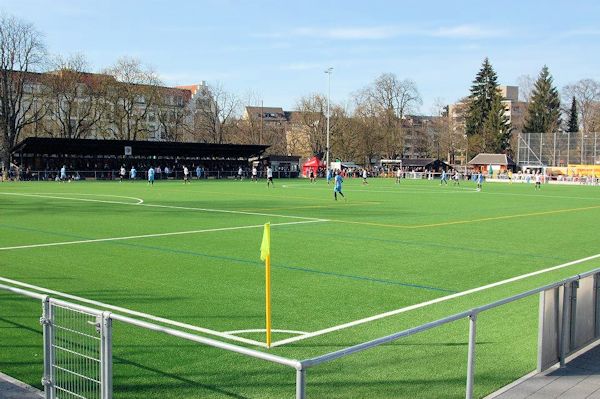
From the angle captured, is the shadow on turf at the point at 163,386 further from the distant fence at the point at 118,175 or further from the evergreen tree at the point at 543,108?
the evergreen tree at the point at 543,108

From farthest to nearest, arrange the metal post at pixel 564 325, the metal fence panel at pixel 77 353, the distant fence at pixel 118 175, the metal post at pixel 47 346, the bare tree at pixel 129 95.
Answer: the bare tree at pixel 129 95 → the distant fence at pixel 118 175 → the metal post at pixel 564 325 → the metal post at pixel 47 346 → the metal fence panel at pixel 77 353

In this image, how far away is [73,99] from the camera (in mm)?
79125

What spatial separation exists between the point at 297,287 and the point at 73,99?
74.6 metres

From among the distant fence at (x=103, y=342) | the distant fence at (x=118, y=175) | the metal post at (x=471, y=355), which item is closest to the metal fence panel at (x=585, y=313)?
the distant fence at (x=103, y=342)

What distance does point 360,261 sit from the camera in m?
14.9

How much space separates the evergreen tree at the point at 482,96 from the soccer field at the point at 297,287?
87357mm

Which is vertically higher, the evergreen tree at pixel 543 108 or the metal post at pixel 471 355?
the evergreen tree at pixel 543 108

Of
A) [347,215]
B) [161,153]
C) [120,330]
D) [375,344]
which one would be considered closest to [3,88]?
[161,153]

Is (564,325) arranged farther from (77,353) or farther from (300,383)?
(77,353)

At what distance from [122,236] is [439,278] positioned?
10.2 meters

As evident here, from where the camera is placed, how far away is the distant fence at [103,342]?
456cm

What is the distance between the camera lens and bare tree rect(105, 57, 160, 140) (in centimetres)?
8325

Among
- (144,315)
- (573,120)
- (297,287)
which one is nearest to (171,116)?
(573,120)

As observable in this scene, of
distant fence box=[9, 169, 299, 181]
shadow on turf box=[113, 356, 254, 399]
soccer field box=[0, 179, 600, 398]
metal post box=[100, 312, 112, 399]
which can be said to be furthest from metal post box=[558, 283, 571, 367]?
distant fence box=[9, 169, 299, 181]
